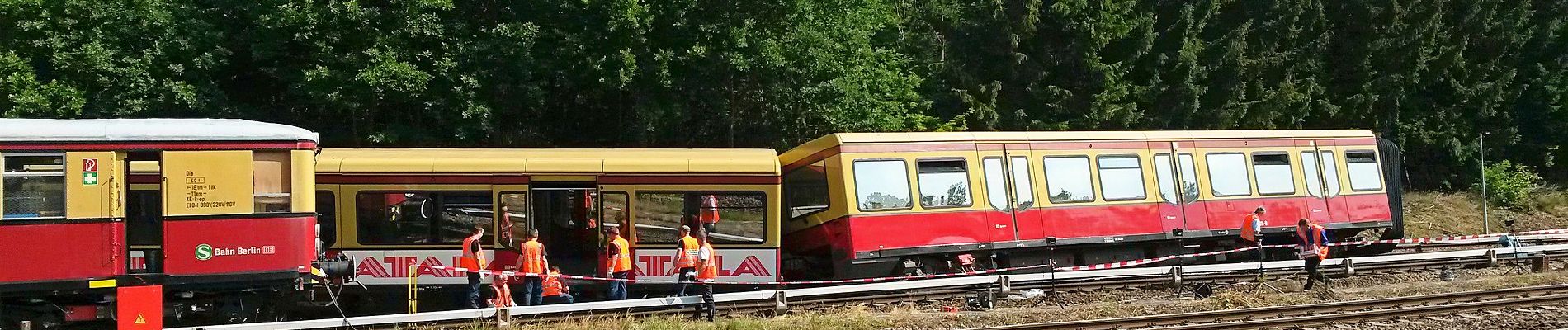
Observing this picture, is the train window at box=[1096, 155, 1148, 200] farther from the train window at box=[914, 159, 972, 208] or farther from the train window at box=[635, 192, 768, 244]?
the train window at box=[635, 192, 768, 244]

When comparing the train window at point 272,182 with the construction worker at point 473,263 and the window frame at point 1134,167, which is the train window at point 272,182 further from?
the window frame at point 1134,167

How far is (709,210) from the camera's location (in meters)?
17.0

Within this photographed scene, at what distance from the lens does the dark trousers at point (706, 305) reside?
49.6 ft

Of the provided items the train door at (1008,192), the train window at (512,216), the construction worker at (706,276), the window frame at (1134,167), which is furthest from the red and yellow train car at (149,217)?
the window frame at (1134,167)

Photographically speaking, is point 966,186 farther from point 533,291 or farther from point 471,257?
point 471,257

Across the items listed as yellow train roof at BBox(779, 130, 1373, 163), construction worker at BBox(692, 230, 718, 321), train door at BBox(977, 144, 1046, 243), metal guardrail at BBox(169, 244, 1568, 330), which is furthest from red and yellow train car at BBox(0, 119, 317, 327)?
train door at BBox(977, 144, 1046, 243)

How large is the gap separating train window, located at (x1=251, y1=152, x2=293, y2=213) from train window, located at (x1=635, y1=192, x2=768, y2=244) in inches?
177

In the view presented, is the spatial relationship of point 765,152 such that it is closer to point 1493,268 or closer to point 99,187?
point 99,187

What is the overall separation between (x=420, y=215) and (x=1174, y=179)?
36.7ft

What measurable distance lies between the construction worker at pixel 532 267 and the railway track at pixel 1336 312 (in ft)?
17.3

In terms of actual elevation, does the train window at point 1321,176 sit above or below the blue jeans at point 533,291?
above

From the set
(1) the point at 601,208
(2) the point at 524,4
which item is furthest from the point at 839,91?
(1) the point at 601,208

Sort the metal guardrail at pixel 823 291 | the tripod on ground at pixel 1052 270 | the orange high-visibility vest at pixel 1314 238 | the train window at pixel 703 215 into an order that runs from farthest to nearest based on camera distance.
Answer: the orange high-visibility vest at pixel 1314 238, the tripod on ground at pixel 1052 270, the train window at pixel 703 215, the metal guardrail at pixel 823 291

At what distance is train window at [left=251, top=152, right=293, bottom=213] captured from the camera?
13.9m
